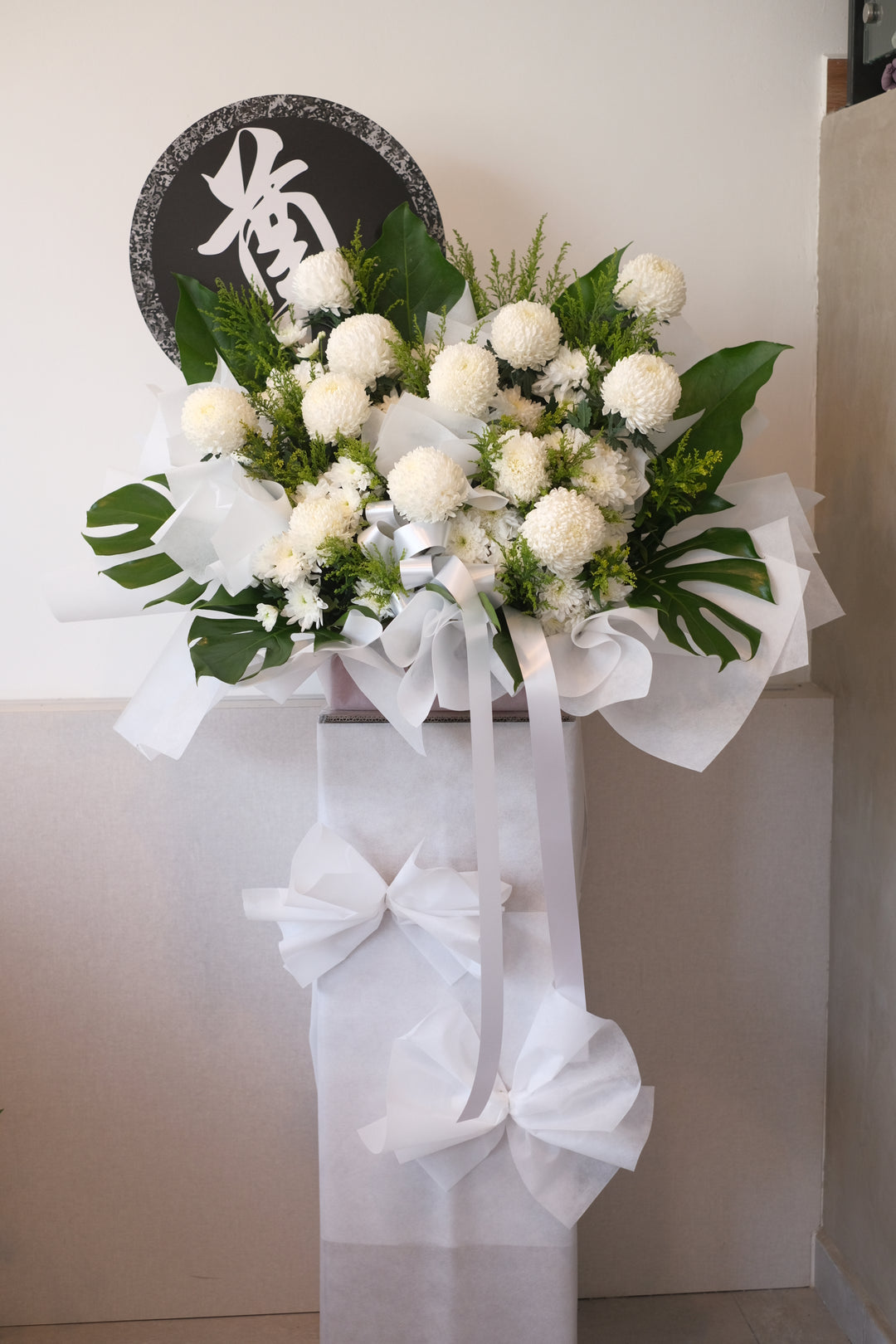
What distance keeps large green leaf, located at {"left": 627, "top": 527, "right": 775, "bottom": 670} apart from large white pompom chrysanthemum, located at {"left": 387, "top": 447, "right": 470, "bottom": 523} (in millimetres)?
219

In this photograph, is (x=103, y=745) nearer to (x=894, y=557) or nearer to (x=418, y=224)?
(x=418, y=224)

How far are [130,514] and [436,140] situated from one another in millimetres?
781

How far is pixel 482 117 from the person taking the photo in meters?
1.54

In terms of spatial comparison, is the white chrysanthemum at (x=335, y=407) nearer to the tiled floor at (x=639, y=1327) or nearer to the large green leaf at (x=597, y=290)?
the large green leaf at (x=597, y=290)

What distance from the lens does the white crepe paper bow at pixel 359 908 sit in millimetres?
1141

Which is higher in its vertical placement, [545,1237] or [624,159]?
[624,159]

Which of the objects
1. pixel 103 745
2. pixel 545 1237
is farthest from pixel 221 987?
pixel 545 1237

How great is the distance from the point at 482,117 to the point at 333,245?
305mm

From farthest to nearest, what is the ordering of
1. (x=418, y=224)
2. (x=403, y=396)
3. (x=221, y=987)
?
(x=221, y=987) < (x=418, y=224) < (x=403, y=396)

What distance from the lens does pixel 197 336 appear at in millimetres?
1195

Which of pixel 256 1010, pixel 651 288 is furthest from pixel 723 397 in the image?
pixel 256 1010

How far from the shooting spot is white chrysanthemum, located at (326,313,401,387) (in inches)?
41.9

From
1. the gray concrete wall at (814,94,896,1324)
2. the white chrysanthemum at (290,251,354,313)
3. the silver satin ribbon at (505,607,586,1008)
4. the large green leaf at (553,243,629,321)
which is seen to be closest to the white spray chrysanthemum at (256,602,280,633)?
the silver satin ribbon at (505,607,586,1008)

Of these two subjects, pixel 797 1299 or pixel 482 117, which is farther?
pixel 797 1299
